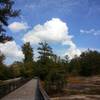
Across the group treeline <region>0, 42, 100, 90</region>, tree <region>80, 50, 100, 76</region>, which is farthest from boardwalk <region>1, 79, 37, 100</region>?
tree <region>80, 50, 100, 76</region>

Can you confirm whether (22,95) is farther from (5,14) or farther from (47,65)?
(47,65)

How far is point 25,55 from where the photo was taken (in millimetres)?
152000

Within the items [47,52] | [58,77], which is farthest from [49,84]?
[47,52]

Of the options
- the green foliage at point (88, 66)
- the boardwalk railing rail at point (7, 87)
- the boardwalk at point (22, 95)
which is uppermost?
the green foliage at point (88, 66)

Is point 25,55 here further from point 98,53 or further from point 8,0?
point 8,0

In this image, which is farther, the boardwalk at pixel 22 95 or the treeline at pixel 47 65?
the treeline at pixel 47 65

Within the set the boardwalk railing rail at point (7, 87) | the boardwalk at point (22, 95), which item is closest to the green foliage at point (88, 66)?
the boardwalk railing rail at point (7, 87)

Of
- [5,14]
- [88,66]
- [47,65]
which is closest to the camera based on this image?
[5,14]

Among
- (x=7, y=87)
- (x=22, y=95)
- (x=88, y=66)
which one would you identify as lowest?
(x=22, y=95)

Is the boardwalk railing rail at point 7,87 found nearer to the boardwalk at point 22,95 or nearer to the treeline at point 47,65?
the boardwalk at point 22,95

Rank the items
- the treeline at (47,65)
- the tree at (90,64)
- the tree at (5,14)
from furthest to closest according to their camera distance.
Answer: the tree at (90,64) < the treeline at (47,65) < the tree at (5,14)

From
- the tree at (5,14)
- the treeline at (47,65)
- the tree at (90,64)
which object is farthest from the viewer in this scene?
the tree at (90,64)

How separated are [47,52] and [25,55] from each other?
13036 millimetres

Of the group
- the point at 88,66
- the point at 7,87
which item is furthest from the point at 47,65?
the point at 7,87
